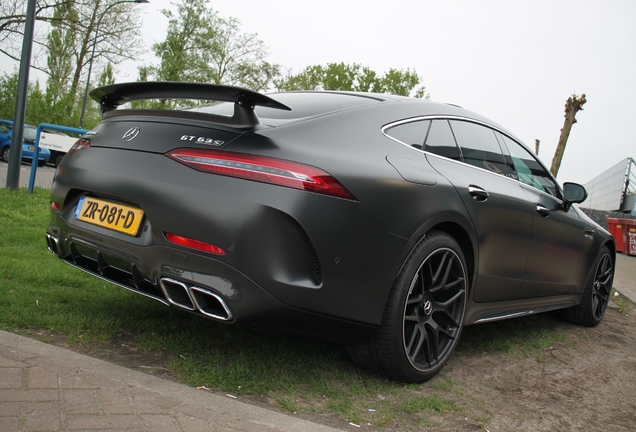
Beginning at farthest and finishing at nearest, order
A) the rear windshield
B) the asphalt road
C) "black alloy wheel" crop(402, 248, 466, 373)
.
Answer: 1. the asphalt road
2. "black alloy wheel" crop(402, 248, 466, 373)
3. the rear windshield

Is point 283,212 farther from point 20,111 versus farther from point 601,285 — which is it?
point 20,111

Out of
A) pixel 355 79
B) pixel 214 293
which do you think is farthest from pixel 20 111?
pixel 355 79

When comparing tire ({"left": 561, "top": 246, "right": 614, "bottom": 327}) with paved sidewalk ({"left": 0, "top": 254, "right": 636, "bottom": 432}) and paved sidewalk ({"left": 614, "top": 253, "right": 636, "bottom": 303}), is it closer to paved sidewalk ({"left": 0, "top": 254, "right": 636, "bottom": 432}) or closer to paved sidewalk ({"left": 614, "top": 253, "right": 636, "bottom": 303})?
paved sidewalk ({"left": 614, "top": 253, "right": 636, "bottom": 303})

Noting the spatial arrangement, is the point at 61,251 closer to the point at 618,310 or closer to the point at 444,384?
the point at 444,384

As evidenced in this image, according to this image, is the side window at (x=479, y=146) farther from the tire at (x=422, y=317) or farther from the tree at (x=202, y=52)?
the tree at (x=202, y=52)

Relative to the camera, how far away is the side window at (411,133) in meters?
3.19

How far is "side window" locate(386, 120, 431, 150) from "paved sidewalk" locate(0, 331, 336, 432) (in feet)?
5.00

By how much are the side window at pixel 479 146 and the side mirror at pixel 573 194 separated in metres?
0.88

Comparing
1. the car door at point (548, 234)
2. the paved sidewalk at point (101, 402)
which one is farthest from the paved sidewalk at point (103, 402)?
the car door at point (548, 234)

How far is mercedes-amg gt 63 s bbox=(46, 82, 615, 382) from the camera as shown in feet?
8.32

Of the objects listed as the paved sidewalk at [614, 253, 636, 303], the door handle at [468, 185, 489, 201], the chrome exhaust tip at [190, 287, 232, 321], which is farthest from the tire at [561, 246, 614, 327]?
the chrome exhaust tip at [190, 287, 232, 321]

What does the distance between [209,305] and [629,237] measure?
15307 millimetres

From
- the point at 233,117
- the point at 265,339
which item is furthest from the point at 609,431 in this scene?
the point at 233,117

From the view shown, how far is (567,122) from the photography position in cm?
1814
